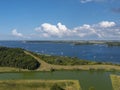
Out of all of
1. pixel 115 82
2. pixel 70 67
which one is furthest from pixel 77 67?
pixel 115 82

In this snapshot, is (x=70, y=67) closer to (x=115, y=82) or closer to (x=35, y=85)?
(x=115, y=82)

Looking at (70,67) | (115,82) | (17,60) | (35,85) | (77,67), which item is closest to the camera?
(35,85)

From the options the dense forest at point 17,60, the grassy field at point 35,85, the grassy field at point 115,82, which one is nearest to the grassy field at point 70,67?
the dense forest at point 17,60

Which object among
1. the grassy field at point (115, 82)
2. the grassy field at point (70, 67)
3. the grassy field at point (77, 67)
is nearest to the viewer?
the grassy field at point (115, 82)

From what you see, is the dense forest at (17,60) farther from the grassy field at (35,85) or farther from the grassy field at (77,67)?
the grassy field at (35,85)

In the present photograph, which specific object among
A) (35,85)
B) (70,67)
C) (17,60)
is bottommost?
(35,85)

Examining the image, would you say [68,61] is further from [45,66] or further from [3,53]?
[3,53]

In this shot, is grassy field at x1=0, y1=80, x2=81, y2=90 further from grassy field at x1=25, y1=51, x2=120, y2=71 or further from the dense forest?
the dense forest

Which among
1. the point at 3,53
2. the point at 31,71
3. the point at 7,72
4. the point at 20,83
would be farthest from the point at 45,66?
the point at 20,83

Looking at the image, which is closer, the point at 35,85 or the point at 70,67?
the point at 35,85
